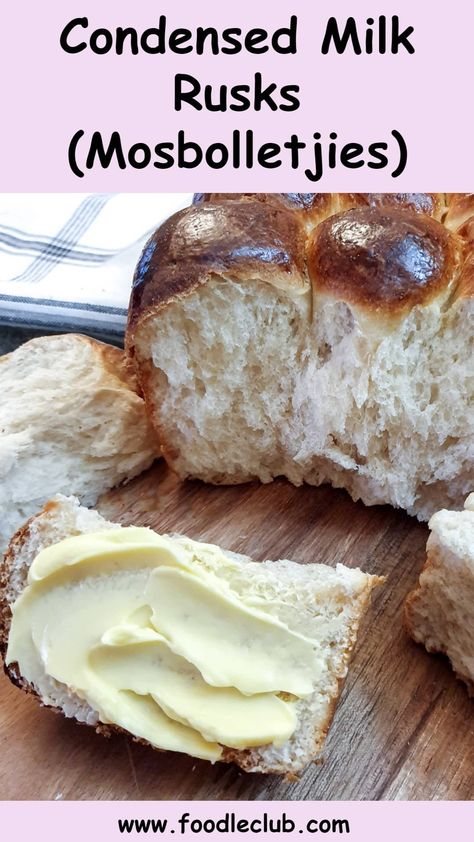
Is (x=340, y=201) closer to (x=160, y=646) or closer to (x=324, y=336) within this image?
(x=324, y=336)

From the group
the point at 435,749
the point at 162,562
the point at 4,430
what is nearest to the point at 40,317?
the point at 4,430

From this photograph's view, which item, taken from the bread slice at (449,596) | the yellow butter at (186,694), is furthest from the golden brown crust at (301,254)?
the yellow butter at (186,694)

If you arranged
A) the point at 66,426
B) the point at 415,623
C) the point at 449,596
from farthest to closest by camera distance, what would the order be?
the point at 66,426
the point at 415,623
the point at 449,596

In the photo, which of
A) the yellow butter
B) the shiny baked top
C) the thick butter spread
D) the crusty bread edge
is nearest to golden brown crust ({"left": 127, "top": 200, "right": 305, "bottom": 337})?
the shiny baked top

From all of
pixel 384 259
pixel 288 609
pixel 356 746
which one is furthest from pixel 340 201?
pixel 356 746

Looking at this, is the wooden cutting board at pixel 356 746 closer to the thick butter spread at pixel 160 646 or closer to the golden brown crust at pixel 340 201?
the thick butter spread at pixel 160 646

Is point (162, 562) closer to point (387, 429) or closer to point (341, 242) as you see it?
point (387, 429)
